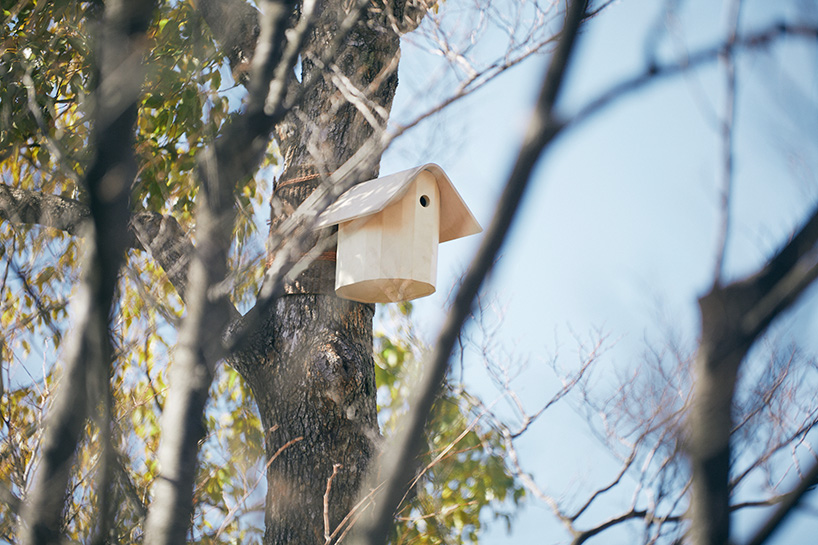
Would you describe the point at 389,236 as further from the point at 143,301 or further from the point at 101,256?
the point at 101,256

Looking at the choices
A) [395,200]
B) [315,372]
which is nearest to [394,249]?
[395,200]

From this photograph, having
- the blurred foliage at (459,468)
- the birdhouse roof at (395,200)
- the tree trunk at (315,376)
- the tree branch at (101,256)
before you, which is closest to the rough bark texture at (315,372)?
the tree trunk at (315,376)

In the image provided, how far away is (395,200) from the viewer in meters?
2.24

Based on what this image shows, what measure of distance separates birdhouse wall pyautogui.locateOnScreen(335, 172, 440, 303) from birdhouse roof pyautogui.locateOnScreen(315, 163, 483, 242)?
0.04 meters

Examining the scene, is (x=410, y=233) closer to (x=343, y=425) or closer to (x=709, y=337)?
(x=343, y=425)

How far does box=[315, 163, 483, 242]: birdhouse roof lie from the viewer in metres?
2.21

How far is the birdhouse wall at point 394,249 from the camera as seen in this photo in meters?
2.23

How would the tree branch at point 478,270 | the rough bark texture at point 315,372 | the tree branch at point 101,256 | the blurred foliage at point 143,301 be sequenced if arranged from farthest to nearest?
1. the rough bark texture at point 315,372
2. the blurred foliage at point 143,301
3. the tree branch at point 101,256
4. the tree branch at point 478,270

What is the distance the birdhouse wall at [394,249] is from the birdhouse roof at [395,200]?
0.13 ft

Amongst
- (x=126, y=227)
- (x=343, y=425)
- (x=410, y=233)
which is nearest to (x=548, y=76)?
(x=126, y=227)

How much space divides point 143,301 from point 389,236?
0.76m

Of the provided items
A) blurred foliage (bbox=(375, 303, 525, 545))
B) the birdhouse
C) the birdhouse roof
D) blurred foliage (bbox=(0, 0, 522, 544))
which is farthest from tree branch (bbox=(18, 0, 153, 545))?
blurred foliage (bbox=(375, 303, 525, 545))

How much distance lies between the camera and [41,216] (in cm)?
238

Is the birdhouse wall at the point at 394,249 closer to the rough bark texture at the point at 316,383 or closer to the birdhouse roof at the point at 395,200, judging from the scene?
the birdhouse roof at the point at 395,200
